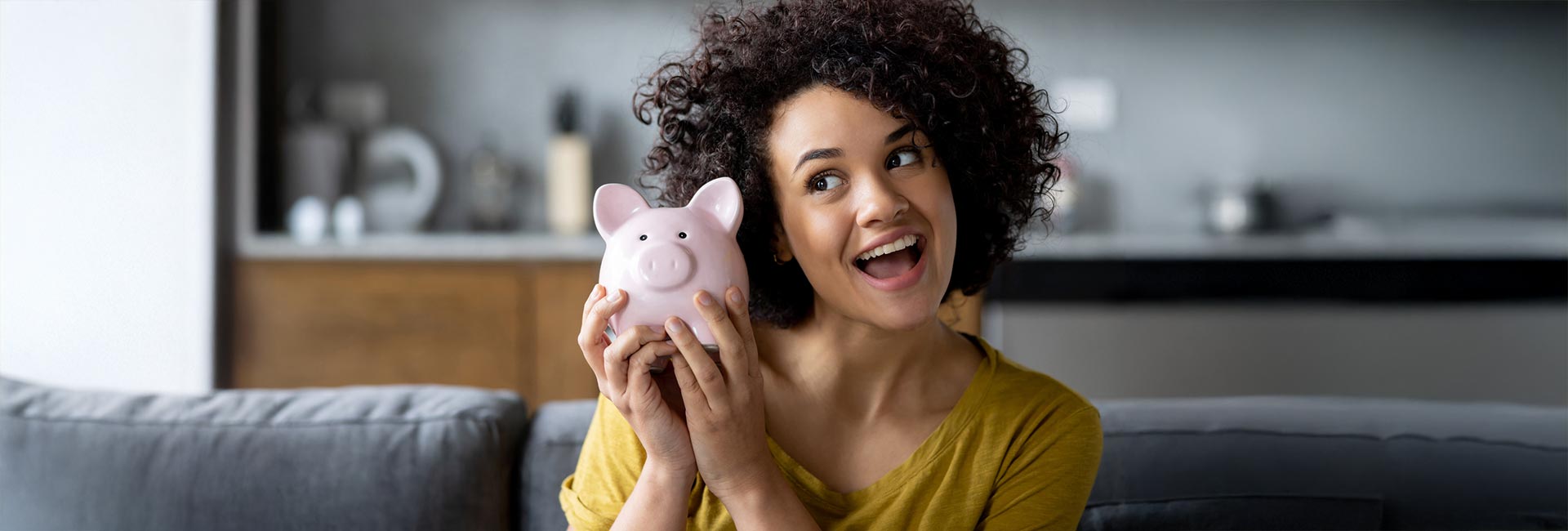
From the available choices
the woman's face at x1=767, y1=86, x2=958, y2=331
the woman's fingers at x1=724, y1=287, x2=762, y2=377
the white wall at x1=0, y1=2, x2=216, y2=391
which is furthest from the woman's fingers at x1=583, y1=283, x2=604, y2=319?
the white wall at x1=0, y1=2, x2=216, y2=391

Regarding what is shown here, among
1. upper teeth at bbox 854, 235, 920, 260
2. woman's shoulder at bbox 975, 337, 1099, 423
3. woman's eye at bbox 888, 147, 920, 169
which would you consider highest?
woman's eye at bbox 888, 147, 920, 169

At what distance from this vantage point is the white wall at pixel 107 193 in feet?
7.37

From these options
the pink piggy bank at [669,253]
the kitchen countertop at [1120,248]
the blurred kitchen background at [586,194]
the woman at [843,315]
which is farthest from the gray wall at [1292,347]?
the pink piggy bank at [669,253]

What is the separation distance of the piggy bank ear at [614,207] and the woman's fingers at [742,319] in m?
0.12

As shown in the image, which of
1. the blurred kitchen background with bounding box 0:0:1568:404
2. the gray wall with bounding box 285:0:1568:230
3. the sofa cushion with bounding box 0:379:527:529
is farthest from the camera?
the gray wall with bounding box 285:0:1568:230

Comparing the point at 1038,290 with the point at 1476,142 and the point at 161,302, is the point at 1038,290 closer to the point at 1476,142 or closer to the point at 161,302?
the point at 1476,142

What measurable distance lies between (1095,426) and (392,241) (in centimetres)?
227

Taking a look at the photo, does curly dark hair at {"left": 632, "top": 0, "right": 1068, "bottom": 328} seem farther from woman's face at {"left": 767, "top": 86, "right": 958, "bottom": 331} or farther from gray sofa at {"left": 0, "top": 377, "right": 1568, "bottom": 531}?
gray sofa at {"left": 0, "top": 377, "right": 1568, "bottom": 531}

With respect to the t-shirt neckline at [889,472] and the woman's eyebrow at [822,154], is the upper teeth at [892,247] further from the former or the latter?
the t-shirt neckline at [889,472]

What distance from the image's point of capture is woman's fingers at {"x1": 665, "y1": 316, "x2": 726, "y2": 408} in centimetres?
97

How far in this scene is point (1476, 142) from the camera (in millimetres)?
3555

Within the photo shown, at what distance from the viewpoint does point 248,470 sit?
130 cm

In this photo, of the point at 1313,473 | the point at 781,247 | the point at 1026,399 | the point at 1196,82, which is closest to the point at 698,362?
the point at 781,247

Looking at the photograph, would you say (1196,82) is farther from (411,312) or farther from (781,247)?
(781,247)
